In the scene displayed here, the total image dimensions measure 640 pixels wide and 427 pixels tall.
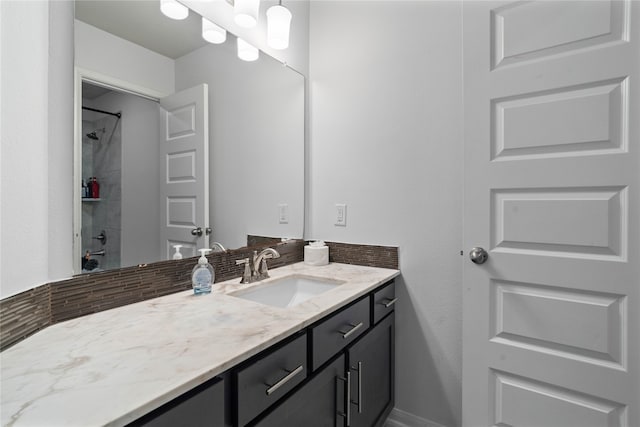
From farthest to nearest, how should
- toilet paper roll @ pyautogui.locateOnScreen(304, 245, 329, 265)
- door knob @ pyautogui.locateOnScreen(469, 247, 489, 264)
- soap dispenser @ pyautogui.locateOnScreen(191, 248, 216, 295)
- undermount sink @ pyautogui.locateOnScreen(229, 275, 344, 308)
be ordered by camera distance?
toilet paper roll @ pyautogui.locateOnScreen(304, 245, 329, 265) < undermount sink @ pyautogui.locateOnScreen(229, 275, 344, 308) < door knob @ pyautogui.locateOnScreen(469, 247, 489, 264) < soap dispenser @ pyautogui.locateOnScreen(191, 248, 216, 295)

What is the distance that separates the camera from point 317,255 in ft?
6.05

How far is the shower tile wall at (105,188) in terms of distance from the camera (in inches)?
41.1

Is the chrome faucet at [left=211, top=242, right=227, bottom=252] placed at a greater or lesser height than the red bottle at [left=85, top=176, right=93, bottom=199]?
lesser

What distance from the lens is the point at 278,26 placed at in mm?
1643

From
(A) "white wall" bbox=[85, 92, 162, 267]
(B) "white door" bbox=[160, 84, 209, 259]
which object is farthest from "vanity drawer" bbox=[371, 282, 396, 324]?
(A) "white wall" bbox=[85, 92, 162, 267]

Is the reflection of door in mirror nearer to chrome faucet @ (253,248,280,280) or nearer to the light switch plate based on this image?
chrome faucet @ (253,248,280,280)

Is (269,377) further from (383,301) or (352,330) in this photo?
(383,301)

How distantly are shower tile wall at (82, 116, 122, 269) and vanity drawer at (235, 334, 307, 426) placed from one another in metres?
0.63

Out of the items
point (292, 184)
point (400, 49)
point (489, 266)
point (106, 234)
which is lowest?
point (489, 266)

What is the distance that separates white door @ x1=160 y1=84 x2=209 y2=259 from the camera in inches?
50.2

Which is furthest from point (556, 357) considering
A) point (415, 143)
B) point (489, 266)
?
point (415, 143)

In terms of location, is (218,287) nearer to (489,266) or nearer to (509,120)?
(489,266)

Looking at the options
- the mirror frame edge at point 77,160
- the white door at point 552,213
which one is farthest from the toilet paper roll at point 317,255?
the mirror frame edge at point 77,160

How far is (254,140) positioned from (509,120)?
117 centimetres
